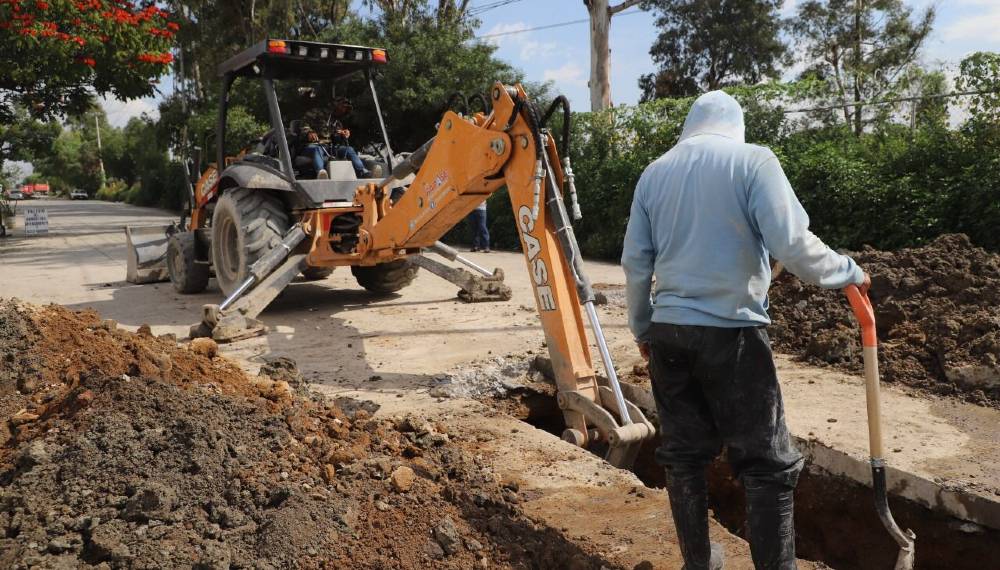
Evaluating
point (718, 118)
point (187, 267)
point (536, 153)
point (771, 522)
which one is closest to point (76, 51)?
point (187, 267)

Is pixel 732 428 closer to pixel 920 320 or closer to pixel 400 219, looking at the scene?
pixel 920 320

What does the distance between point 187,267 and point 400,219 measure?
12.8ft

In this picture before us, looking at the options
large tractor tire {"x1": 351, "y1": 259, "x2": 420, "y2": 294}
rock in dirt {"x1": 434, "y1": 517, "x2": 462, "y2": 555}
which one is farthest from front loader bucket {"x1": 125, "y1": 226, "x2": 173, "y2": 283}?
rock in dirt {"x1": 434, "y1": 517, "x2": 462, "y2": 555}

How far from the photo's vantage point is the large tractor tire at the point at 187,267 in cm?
955

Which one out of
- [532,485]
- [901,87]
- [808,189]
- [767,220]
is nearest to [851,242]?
[808,189]

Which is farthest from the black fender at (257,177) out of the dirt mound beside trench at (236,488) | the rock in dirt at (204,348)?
the dirt mound beside trench at (236,488)

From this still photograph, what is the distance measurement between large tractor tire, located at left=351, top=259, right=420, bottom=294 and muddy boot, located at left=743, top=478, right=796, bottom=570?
6.58 m

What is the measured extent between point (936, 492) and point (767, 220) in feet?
6.83

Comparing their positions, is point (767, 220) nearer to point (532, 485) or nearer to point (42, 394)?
point (532, 485)

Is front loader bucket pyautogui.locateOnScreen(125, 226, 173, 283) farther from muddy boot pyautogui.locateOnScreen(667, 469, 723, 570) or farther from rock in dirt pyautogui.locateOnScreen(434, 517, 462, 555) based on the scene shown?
muddy boot pyautogui.locateOnScreen(667, 469, 723, 570)

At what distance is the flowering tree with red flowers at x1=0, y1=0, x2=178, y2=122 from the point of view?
43.1 ft

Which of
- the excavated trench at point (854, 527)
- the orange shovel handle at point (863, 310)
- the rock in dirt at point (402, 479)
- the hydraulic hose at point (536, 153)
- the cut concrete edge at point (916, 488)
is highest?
the hydraulic hose at point (536, 153)

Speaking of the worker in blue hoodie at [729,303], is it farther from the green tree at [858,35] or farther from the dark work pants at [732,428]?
the green tree at [858,35]

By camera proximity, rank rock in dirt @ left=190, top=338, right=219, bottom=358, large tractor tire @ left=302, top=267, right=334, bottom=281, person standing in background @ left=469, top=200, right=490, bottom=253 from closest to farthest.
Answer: rock in dirt @ left=190, top=338, right=219, bottom=358 → large tractor tire @ left=302, top=267, right=334, bottom=281 → person standing in background @ left=469, top=200, right=490, bottom=253
